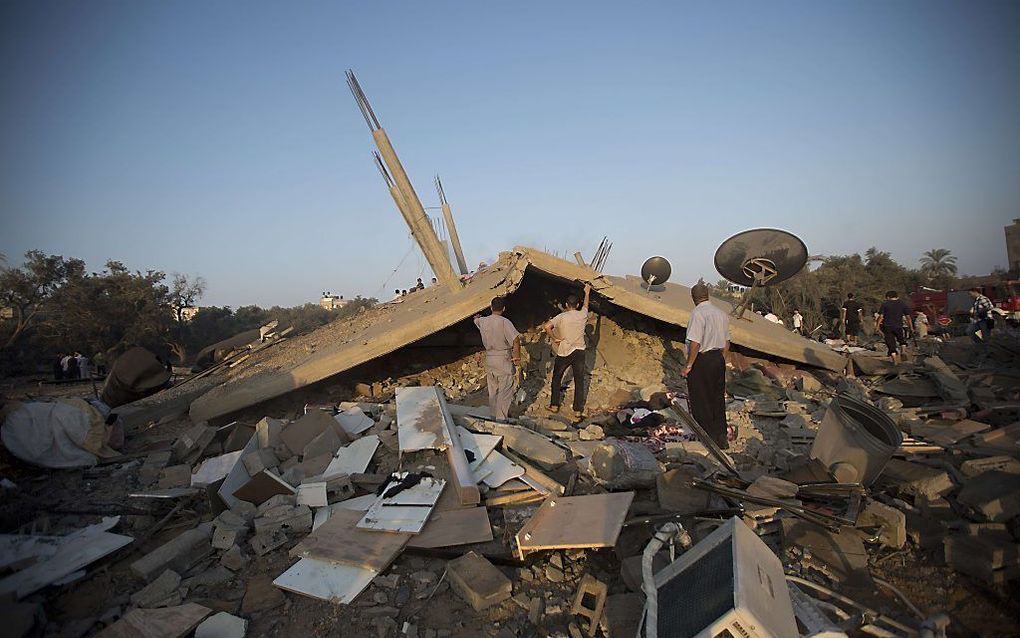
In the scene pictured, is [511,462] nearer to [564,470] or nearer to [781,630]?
[564,470]

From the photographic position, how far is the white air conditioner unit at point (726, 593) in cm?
164

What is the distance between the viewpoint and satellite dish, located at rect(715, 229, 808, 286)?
21.9ft

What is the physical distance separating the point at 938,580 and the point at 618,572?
66.0 inches

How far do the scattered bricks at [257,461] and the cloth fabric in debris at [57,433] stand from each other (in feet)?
6.08

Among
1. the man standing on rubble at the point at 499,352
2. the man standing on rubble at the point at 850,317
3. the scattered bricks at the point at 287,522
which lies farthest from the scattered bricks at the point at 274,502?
the man standing on rubble at the point at 850,317

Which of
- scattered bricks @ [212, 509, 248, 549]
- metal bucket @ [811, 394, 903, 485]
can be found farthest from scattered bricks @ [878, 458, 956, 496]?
scattered bricks @ [212, 509, 248, 549]

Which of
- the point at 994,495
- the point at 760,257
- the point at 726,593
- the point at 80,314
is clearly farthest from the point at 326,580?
the point at 80,314

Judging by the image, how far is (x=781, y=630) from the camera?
1.71 meters

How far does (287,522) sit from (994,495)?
450 cm

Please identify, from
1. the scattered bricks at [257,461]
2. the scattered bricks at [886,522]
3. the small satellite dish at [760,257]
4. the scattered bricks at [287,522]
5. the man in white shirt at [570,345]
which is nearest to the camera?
the scattered bricks at [886,522]

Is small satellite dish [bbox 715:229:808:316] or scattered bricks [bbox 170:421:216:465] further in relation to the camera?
small satellite dish [bbox 715:229:808:316]

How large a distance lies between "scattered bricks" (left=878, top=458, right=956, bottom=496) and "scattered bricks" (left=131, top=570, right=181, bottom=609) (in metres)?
4.70

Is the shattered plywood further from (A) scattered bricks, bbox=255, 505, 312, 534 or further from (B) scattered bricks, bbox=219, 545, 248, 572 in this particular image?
(B) scattered bricks, bbox=219, 545, 248, 572

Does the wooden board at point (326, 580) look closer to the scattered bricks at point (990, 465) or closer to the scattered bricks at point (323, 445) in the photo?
the scattered bricks at point (323, 445)
